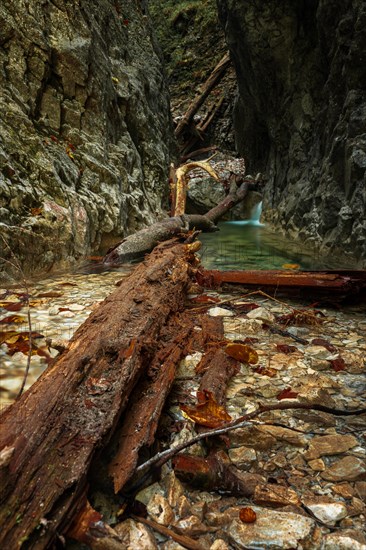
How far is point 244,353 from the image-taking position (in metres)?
2.60

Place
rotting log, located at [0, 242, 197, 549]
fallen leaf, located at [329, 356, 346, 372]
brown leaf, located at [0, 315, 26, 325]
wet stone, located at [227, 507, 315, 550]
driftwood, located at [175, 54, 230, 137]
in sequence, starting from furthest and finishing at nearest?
driftwood, located at [175, 54, 230, 137]
brown leaf, located at [0, 315, 26, 325]
fallen leaf, located at [329, 356, 346, 372]
wet stone, located at [227, 507, 315, 550]
rotting log, located at [0, 242, 197, 549]

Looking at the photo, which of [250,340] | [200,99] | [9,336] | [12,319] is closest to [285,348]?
[250,340]

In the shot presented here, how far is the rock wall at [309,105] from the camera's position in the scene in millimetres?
6465

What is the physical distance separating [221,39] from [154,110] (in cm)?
1579

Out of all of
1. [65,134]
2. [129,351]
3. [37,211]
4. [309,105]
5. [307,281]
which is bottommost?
[307,281]

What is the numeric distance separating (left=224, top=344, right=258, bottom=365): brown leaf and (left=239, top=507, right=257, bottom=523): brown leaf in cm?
131

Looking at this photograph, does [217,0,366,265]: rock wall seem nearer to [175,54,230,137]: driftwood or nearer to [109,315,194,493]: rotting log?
[109,315,194,493]: rotting log

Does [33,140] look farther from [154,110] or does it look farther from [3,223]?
[154,110]

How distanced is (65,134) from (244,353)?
6420mm

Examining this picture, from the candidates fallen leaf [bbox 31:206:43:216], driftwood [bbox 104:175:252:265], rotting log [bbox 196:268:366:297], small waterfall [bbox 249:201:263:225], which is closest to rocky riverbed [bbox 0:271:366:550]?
rotting log [bbox 196:268:366:297]

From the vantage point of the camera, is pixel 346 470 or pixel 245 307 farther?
pixel 245 307

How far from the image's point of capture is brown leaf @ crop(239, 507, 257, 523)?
128 cm

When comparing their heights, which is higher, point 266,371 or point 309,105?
point 309,105

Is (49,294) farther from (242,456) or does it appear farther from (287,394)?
(242,456)
